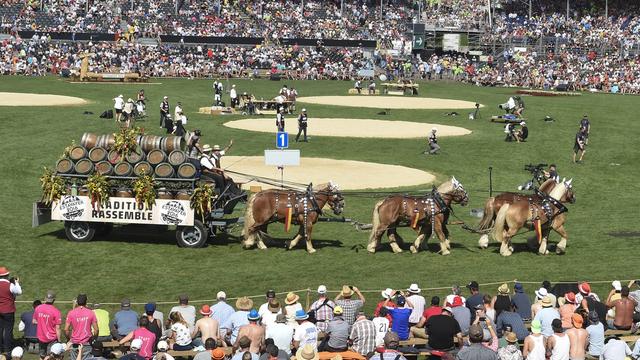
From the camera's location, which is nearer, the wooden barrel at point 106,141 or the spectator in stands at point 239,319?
the spectator in stands at point 239,319

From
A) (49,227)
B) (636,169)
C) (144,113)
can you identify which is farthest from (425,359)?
(144,113)

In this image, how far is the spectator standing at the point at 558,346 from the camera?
1641 cm

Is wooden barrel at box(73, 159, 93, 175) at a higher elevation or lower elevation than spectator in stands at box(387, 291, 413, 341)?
higher

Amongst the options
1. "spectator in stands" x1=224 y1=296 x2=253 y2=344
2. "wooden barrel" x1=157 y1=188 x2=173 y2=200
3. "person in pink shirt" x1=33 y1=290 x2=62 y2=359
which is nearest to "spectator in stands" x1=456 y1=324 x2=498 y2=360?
"spectator in stands" x1=224 y1=296 x2=253 y2=344

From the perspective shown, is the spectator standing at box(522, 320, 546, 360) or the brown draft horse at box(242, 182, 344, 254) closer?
the spectator standing at box(522, 320, 546, 360)

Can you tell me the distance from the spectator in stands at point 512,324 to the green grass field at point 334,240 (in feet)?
17.8

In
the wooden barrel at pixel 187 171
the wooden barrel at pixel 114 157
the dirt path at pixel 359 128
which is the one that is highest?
the wooden barrel at pixel 114 157

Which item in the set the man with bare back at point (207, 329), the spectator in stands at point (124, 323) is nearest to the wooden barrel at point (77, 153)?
the spectator in stands at point (124, 323)

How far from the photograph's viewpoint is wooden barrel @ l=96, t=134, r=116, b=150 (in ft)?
94.3

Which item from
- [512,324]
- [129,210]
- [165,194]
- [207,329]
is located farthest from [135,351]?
[129,210]

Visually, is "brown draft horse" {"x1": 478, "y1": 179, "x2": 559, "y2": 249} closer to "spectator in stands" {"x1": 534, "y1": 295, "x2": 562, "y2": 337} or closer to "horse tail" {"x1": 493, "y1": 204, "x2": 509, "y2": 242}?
"horse tail" {"x1": 493, "y1": 204, "x2": 509, "y2": 242}

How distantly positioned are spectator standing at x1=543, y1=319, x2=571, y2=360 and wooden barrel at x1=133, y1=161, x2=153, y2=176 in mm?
14372

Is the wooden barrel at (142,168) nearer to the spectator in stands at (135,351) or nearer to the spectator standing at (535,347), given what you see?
the spectator in stands at (135,351)

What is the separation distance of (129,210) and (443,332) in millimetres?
12885
